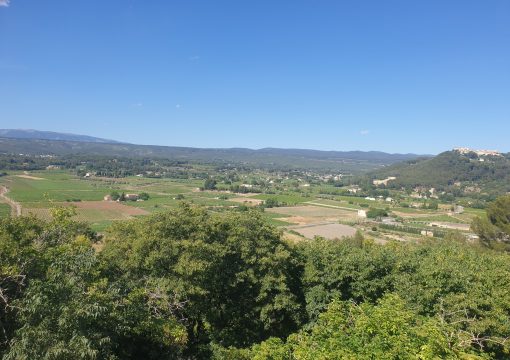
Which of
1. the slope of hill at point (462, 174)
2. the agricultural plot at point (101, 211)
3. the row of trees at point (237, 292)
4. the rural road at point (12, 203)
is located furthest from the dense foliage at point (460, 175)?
the rural road at point (12, 203)

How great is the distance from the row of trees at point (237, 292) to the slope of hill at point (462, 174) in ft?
494

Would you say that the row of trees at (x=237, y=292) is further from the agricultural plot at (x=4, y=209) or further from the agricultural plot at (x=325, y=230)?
the agricultural plot at (x=4, y=209)

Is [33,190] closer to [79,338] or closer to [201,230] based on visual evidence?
[201,230]

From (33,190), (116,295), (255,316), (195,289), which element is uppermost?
(116,295)

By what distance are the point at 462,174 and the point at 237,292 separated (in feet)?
588

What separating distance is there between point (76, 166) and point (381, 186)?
15215 centimetres

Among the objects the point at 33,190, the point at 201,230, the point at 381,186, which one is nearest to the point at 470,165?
the point at 381,186

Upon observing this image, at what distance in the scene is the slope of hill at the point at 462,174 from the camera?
157775mm

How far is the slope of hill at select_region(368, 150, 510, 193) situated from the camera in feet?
518

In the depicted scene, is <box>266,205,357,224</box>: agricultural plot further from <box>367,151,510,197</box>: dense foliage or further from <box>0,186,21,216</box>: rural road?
<box>367,151,510,197</box>: dense foliage

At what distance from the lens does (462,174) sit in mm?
171125

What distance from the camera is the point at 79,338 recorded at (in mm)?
8492

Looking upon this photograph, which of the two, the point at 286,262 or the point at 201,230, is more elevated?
the point at 201,230

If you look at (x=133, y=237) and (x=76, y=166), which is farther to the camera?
(x=76, y=166)
